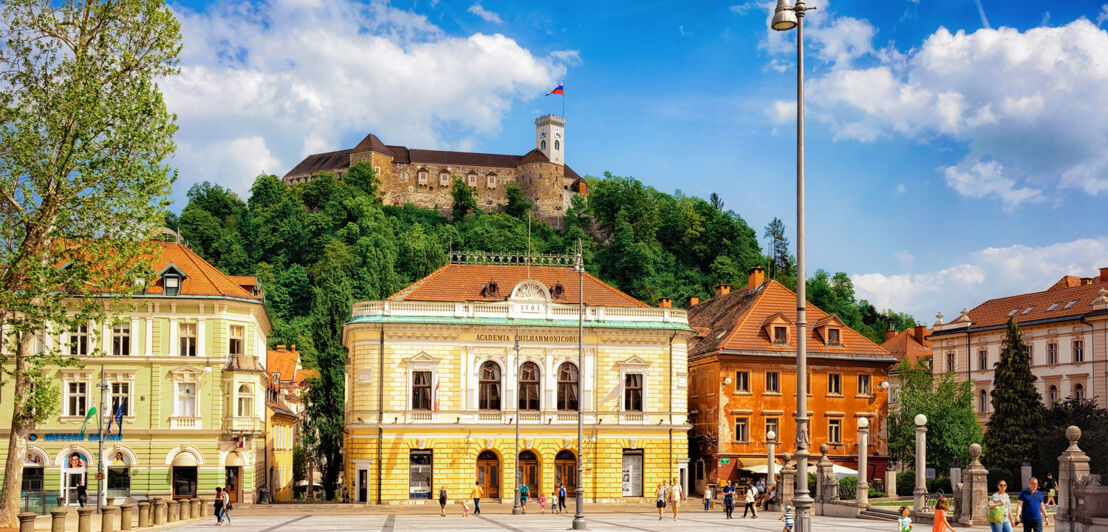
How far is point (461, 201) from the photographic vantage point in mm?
181625

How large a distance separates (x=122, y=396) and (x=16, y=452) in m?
20.7

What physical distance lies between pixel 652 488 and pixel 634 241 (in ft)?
317

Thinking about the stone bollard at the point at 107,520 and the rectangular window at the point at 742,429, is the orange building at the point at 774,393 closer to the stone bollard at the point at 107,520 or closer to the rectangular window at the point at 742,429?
the rectangular window at the point at 742,429

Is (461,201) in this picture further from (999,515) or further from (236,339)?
(999,515)

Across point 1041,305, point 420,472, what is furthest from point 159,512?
point 1041,305

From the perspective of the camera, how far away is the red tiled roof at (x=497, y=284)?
60.2 metres

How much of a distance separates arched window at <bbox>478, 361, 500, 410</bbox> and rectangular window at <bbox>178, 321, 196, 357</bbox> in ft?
44.2

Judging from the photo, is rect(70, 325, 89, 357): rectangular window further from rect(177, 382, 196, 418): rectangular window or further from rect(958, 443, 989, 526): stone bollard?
rect(958, 443, 989, 526): stone bollard

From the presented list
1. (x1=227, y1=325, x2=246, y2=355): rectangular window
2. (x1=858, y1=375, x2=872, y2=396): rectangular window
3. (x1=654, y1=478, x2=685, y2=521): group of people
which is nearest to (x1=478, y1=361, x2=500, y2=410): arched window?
(x1=654, y1=478, x2=685, y2=521): group of people

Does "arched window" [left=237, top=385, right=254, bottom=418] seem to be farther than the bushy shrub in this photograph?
No

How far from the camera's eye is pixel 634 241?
155 metres

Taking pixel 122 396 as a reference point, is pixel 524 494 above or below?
below

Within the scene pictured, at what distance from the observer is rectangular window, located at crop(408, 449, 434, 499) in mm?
56531

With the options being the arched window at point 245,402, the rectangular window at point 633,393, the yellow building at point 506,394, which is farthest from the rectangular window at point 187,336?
the rectangular window at point 633,393
